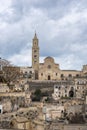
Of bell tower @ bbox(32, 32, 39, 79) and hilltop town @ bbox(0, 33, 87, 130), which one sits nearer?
hilltop town @ bbox(0, 33, 87, 130)

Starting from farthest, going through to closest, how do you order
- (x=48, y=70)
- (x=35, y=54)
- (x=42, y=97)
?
(x=35, y=54) → (x=48, y=70) → (x=42, y=97)

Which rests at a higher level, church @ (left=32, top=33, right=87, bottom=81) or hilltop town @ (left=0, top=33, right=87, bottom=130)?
church @ (left=32, top=33, right=87, bottom=81)

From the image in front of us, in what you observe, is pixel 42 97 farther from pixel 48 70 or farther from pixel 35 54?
pixel 35 54

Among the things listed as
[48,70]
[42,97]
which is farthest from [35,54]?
[42,97]

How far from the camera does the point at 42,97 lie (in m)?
56.1

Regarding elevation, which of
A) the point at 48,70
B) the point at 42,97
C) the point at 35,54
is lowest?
the point at 42,97

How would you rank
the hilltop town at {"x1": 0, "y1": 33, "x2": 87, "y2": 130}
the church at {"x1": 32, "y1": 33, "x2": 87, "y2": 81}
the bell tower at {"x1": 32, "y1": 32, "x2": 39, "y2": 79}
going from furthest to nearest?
the bell tower at {"x1": 32, "y1": 32, "x2": 39, "y2": 79} < the church at {"x1": 32, "y1": 33, "x2": 87, "y2": 81} < the hilltop town at {"x1": 0, "y1": 33, "x2": 87, "y2": 130}

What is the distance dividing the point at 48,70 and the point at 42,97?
16.8m

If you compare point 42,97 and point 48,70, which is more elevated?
point 48,70

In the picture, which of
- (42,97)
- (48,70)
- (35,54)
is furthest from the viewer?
(35,54)

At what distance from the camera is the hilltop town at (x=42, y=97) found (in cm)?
2777

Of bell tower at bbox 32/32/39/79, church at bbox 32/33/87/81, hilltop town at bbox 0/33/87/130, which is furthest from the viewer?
bell tower at bbox 32/32/39/79

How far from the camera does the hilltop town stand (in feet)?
91.1

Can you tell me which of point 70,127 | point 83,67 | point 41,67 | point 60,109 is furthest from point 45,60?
point 70,127
